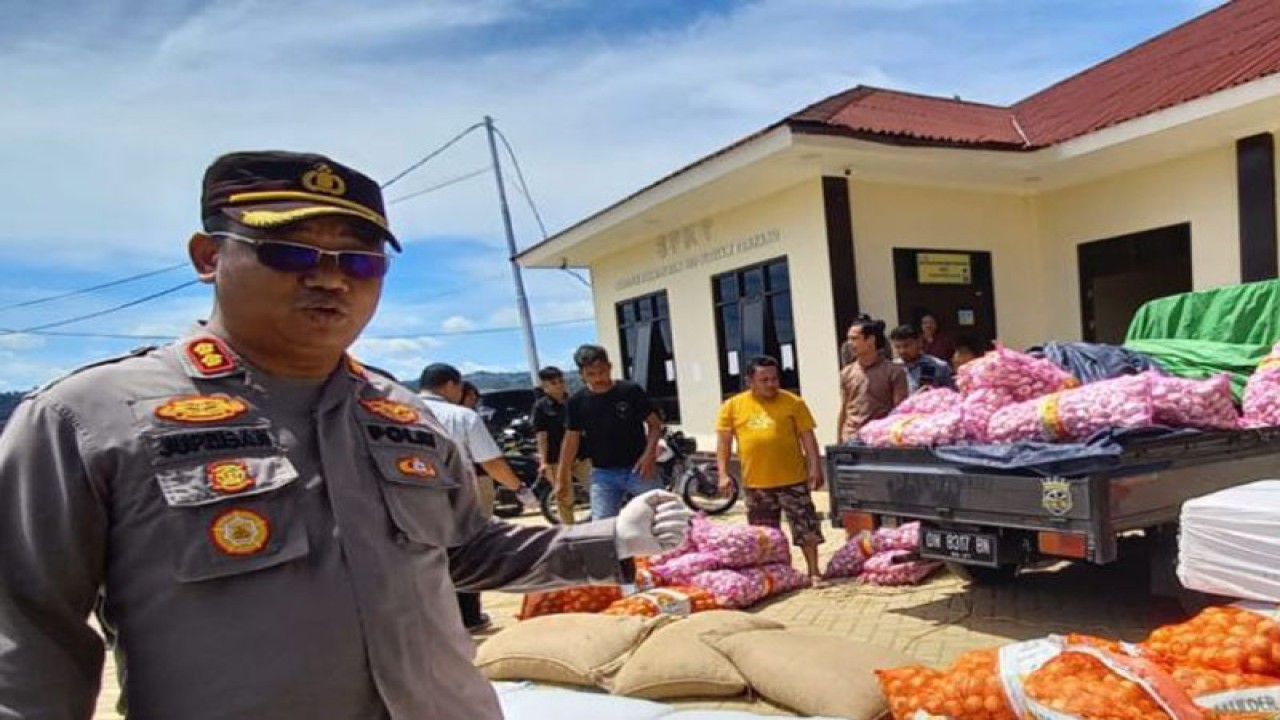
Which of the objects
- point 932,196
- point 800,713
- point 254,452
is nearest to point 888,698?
point 800,713

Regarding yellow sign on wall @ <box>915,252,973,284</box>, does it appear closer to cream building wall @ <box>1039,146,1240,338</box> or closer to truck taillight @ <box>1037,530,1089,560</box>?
cream building wall @ <box>1039,146,1240,338</box>

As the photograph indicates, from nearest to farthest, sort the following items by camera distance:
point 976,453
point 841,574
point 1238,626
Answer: point 1238,626 < point 976,453 < point 841,574

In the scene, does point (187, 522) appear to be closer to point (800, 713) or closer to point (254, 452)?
point (254, 452)

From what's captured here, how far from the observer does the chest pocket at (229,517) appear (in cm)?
113

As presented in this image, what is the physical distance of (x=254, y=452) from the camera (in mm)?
1240

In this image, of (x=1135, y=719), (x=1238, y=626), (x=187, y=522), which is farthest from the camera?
(x=1238, y=626)

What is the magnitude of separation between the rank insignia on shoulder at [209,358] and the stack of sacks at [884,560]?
4.46 meters

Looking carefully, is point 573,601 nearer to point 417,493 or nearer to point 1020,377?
point 1020,377

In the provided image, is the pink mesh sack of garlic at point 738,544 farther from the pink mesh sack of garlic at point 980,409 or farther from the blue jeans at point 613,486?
the pink mesh sack of garlic at point 980,409

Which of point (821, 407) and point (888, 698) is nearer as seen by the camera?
point (888, 698)

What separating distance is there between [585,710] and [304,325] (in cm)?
221

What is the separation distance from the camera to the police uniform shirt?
1.09 m

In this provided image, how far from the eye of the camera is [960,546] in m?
4.17

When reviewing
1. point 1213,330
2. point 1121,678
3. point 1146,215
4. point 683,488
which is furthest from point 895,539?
point 1146,215
